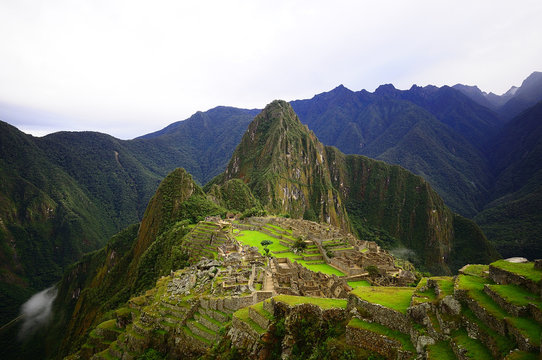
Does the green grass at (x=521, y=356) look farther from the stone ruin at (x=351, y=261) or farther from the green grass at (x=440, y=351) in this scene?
the stone ruin at (x=351, y=261)

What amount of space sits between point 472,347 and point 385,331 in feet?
9.78

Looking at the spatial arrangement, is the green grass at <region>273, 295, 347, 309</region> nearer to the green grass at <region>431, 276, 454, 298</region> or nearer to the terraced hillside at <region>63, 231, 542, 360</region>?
the terraced hillside at <region>63, 231, 542, 360</region>

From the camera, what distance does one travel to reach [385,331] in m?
11.2

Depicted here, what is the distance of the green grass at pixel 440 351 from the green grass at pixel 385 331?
68cm

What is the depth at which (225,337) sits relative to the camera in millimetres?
16734

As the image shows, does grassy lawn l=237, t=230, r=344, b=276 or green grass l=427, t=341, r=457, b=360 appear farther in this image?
grassy lawn l=237, t=230, r=344, b=276

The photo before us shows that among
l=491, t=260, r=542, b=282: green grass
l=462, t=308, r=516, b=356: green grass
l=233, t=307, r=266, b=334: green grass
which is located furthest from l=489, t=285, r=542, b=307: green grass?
l=233, t=307, r=266, b=334: green grass

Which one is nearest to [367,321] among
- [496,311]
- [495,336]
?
[495,336]

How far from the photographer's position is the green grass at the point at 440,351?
916cm

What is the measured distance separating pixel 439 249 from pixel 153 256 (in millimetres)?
191000

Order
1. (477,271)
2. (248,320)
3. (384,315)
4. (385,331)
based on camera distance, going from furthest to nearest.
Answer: (248,320), (477,271), (384,315), (385,331)

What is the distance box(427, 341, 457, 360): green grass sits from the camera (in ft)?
30.1

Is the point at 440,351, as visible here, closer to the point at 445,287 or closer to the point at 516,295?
the point at 516,295

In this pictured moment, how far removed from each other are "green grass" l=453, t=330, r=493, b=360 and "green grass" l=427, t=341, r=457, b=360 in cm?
39
